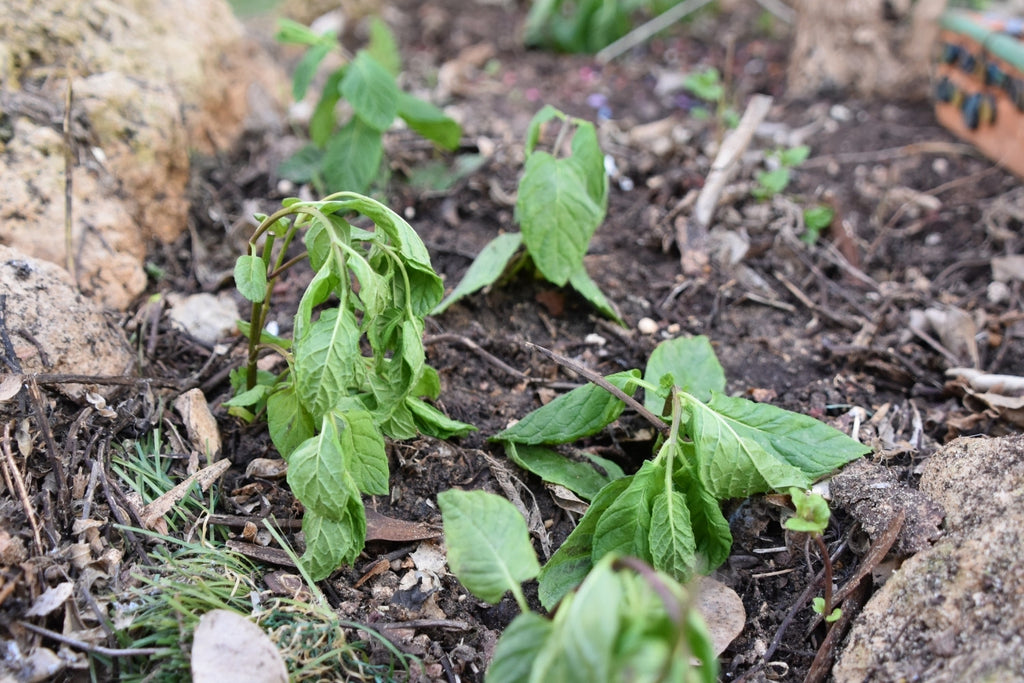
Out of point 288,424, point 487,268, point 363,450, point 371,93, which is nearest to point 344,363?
point 363,450

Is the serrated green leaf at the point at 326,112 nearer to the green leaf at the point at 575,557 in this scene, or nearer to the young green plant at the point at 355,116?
the young green plant at the point at 355,116

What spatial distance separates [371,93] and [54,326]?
1.16m

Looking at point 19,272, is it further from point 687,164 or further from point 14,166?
point 687,164

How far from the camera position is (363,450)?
61.9 inches

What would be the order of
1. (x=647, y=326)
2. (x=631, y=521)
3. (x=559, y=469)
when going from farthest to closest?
(x=647, y=326) → (x=559, y=469) → (x=631, y=521)

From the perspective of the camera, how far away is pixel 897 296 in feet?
8.33

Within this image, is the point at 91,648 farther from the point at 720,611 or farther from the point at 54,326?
the point at 720,611

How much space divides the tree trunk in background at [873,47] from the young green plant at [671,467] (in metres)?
2.49

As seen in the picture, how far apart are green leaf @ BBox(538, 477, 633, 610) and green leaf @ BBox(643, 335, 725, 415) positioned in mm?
341

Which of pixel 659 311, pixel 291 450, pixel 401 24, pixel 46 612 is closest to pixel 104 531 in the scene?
pixel 46 612

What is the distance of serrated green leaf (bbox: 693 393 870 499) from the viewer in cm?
160

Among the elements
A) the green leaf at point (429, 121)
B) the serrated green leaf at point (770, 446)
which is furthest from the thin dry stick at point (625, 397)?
the green leaf at point (429, 121)

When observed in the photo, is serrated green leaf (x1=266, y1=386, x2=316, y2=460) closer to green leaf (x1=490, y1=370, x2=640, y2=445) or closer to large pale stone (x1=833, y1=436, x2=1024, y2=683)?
green leaf (x1=490, y1=370, x2=640, y2=445)

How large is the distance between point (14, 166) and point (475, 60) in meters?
2.28
